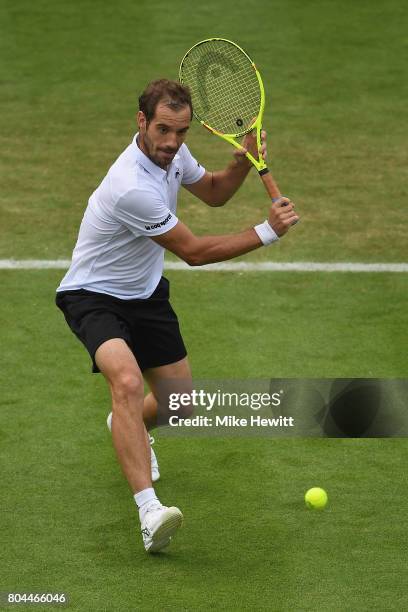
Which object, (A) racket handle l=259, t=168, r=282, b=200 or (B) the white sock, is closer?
(B) the white sock

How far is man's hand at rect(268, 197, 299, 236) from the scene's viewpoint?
318 inches

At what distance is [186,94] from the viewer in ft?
27.2

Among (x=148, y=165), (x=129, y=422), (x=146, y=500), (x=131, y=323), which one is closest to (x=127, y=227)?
(x=148, y=165)

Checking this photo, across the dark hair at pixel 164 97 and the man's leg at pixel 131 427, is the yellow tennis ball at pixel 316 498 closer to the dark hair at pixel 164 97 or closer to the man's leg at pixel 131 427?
the man's leg at pixel 131 427

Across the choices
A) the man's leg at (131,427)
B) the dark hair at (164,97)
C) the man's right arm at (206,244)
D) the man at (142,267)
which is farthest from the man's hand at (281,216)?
the man's leg at (131,427)

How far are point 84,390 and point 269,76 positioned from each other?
7373 millimetres

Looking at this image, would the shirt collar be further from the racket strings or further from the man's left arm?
the racket strings

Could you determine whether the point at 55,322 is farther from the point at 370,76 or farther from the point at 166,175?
the point at 370,76

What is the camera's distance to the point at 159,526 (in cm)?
779

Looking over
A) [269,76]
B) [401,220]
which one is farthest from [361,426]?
[269,76]

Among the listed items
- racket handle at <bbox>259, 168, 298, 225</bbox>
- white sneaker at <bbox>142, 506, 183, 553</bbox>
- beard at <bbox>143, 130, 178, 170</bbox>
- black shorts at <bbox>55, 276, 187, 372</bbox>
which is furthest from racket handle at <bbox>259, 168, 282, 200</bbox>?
white sneaker at <bbox>142, 506, 183, 553</bbox>

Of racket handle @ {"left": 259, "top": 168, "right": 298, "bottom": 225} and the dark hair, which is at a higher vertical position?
the dark hair

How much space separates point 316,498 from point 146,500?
3.59 feet

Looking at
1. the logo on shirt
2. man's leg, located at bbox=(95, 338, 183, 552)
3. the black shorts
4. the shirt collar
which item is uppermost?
the shirt collar
